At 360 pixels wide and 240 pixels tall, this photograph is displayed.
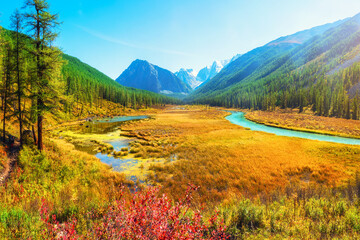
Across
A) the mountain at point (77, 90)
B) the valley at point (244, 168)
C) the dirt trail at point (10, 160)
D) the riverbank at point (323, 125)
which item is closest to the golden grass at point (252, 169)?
the valley at point (244, 168)

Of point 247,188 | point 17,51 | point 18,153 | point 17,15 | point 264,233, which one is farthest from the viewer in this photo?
point 17,51

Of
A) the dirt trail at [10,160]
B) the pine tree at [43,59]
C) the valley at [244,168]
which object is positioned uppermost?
the pine tree at [43,59]

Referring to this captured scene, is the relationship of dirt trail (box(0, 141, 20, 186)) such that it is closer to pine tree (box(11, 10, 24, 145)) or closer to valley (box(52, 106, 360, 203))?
pine tree (box(11, 10, 24, 145))

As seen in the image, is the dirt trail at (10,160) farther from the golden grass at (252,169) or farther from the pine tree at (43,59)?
the golden grass at (252,169)

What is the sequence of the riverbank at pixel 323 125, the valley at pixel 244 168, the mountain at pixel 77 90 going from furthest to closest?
1. the riverbank at pixel 323 125
2. the mountain at pixel 77 90
3. the valley at pixel 244 168

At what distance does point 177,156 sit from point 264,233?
54.4ft

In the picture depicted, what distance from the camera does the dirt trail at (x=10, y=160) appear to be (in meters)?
11.1

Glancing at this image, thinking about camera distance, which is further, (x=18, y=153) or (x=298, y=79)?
(x=298, y=79)

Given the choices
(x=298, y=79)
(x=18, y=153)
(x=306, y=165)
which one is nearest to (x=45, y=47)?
(x=18, y=153)

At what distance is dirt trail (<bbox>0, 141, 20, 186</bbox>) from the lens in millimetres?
11114

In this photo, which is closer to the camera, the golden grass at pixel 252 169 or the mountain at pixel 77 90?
the golden grass at pixel 252 169

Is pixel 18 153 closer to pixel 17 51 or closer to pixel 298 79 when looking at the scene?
pixel 17 51

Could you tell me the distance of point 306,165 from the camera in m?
16.7

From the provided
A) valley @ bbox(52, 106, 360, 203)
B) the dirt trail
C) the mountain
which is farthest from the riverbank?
the dirt trail
